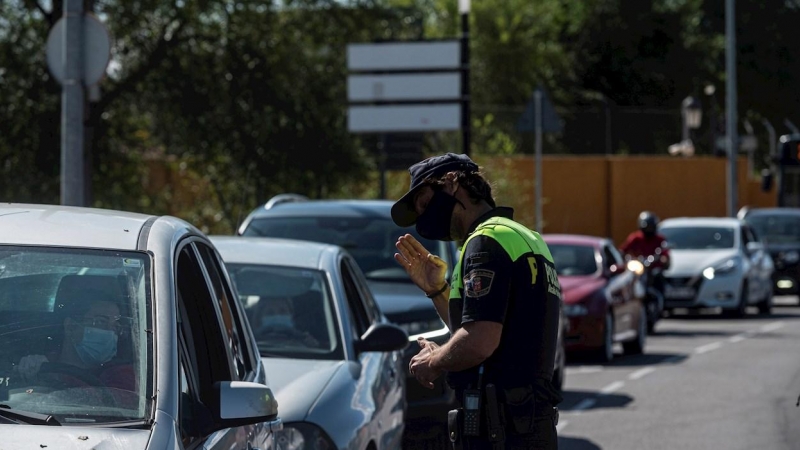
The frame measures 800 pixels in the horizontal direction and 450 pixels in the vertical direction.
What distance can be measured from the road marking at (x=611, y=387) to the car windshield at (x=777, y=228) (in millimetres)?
15917

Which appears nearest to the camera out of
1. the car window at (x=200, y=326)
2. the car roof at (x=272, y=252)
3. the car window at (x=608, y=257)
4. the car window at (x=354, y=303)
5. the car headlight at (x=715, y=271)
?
the car window at (x=200, y=326)

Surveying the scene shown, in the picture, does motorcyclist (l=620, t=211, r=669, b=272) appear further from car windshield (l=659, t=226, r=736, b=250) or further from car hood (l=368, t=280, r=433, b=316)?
car hood (l=368, t=280, r=433, b=316)

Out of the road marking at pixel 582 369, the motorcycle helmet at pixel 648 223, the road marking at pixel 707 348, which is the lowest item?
the road marking at pixel 707 348

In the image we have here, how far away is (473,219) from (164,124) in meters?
20.3

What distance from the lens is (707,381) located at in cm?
1570

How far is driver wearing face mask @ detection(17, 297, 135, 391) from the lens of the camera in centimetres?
436

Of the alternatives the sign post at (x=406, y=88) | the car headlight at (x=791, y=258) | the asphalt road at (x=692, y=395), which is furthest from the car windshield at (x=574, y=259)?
the car headlight at (x=791, y=258)

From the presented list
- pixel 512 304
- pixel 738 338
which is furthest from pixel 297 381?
A: pixel 738 338

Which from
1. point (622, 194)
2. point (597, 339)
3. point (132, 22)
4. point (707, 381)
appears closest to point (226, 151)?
point (132, 22)

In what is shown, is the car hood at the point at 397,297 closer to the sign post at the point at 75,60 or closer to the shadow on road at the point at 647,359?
the sign post at the point at 75,60

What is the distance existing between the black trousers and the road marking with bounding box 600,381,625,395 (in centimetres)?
948

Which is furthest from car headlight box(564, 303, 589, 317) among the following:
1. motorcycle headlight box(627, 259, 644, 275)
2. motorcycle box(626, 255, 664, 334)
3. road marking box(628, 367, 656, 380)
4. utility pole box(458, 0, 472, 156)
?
utility pole box(458, 0, 472, 156)

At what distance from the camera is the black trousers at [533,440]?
533 cm

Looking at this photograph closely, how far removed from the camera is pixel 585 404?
45.4 feet
